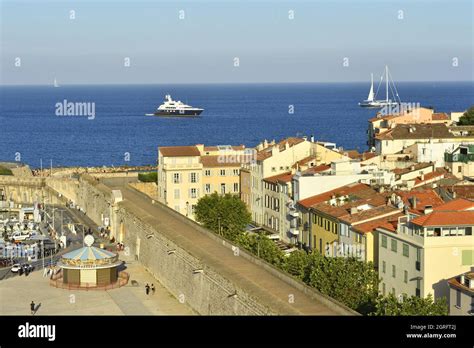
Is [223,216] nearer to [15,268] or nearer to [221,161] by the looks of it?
[221,161]

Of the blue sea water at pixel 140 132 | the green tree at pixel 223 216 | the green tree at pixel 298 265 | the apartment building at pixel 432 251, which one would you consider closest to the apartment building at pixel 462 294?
the apartment building at pixel 432 251

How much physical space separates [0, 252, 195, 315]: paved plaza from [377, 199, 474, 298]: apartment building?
683cm

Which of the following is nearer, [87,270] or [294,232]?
[87,270]

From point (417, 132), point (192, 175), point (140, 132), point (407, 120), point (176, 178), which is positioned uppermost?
point (407, 120)

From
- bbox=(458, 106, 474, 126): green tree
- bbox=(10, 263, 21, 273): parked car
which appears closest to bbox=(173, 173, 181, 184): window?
bbox=(10, 263, 21, 273): parked car

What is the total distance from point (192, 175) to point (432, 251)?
2758 cm

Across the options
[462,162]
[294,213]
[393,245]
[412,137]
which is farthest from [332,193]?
[412,137]

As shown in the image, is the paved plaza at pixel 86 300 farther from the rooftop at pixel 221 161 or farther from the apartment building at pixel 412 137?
the apartment building at pixel 412 137

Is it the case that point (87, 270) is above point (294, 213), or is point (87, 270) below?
below

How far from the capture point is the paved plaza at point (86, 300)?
34.5 m

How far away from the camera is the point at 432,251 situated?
1268 inches

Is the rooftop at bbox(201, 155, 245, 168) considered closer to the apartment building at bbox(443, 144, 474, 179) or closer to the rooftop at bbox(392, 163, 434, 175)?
the rooftop at bbox(392, 163, 434, 175)

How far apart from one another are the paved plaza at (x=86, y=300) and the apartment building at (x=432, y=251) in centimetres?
683
